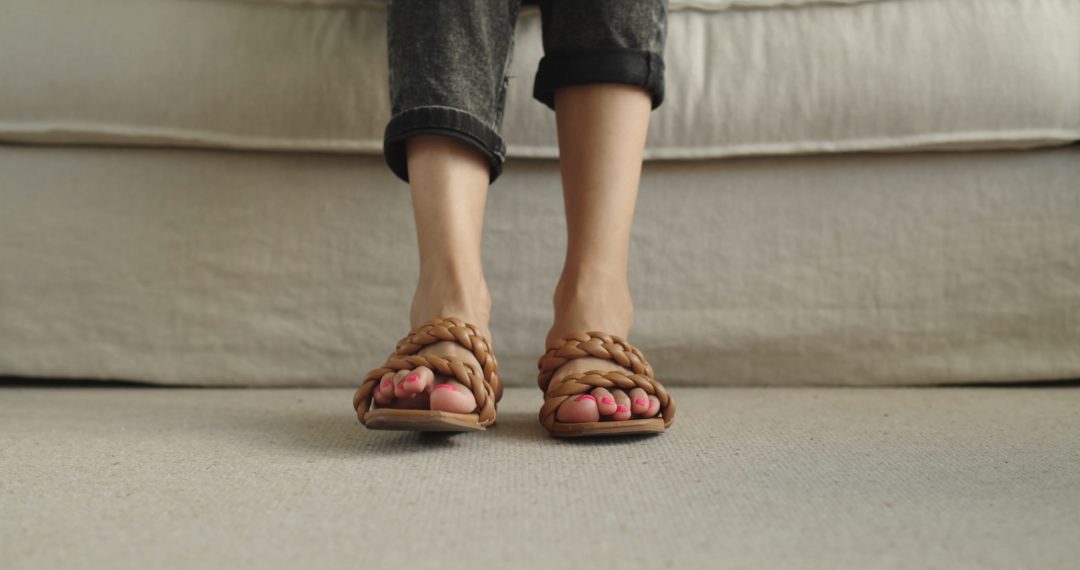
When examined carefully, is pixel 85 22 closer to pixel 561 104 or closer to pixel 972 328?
pixel 561 104

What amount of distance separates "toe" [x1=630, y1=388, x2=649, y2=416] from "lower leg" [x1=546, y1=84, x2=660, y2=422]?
8cm

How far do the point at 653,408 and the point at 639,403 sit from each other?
0.06 ft

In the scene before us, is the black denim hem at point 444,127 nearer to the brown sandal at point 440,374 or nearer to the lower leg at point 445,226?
the lower leg at point 445,226

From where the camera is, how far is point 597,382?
0.67 metres

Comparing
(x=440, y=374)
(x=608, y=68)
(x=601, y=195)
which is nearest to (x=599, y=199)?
(x=601, y=195)

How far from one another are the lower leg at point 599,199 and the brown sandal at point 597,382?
3 centimetres

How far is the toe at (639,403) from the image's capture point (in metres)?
0.67

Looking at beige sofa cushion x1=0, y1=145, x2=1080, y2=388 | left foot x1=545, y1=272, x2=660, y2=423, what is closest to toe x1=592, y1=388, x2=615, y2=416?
left foot x1=545, y1=272, x2=660, y2=423

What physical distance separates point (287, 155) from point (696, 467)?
627 millimetres

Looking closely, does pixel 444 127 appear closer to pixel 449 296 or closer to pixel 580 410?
pixel 449 296

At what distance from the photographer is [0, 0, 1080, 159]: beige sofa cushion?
97 cm

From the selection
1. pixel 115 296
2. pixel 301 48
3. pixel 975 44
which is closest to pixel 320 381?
pixel 115 296

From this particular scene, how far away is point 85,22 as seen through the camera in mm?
1000

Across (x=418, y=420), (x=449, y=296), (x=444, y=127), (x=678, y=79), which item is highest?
(x=678, y=79)
